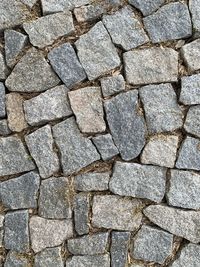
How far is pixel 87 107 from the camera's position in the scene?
6.58ft

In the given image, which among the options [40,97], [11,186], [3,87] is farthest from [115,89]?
[11,186]

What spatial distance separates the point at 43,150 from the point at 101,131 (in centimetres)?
31

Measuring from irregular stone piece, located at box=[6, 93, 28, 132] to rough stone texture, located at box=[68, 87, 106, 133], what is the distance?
0.87 feet

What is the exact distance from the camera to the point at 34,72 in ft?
6.61

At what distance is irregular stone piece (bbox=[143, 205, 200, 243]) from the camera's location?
205 centimetres

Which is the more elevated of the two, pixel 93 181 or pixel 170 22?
pixel 170 22

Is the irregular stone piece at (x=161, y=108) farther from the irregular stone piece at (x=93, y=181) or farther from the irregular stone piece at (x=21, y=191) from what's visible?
the irregular stone piece at (x=21, y=191)

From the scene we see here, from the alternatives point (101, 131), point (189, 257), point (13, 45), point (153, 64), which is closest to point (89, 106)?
point (101, 131)

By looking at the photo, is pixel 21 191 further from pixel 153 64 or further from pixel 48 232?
pixel 153 64

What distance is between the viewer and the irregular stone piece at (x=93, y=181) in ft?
6.72

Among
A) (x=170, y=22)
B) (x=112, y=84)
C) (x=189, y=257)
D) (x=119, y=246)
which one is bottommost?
(x=189, y=257)

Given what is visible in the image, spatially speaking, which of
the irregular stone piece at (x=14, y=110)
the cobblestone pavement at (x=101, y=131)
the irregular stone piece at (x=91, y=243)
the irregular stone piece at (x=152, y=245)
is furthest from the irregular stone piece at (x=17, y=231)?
the irregular stone piece at (x=152, y=245)

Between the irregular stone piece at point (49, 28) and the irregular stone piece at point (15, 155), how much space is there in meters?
0.51

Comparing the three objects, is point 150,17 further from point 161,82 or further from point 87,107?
point 87,107
